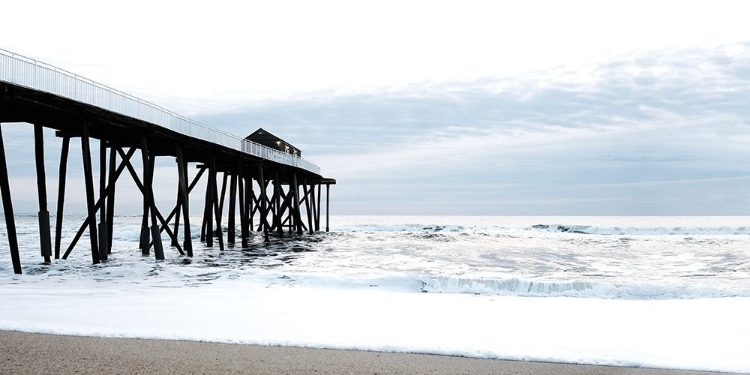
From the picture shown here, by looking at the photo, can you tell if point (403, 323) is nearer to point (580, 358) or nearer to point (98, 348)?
point (580, 358)

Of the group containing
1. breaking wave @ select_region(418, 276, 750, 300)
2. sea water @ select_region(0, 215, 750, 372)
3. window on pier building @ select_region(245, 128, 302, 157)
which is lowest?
breaking wave @ select_region(418, 276, 750, 300)

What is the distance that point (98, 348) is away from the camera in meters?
5.33

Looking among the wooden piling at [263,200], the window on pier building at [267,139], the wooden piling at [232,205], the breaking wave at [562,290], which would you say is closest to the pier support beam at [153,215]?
the wooden piling at [232,205]

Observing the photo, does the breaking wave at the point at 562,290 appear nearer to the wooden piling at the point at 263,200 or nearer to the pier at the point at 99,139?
the pier at the point at 99,139

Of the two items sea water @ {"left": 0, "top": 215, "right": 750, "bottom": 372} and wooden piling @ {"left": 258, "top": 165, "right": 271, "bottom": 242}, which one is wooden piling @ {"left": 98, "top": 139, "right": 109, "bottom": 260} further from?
wooden piling @ {"left": 258, "top": 165, "right": 271, "bottom": 242}

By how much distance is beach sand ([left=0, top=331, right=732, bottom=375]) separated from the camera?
4.65 metres

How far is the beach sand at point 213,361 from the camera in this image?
4.65 m

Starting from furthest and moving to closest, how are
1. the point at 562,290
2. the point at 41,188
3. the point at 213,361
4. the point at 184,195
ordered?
the point at 184,195 < the point at 41,188 < the point at 562,290 < the point at 213,361

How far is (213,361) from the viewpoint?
494cm

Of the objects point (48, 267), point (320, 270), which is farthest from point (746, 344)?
point (48, 267)

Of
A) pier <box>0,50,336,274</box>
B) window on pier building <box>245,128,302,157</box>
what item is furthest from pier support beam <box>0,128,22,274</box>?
window on pier building <box>245,128,302,157</box>

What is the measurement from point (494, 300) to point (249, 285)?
4.97 m

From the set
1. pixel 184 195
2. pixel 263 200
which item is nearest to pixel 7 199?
pixel 184 195

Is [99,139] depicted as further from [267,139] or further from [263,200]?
[267,139]
